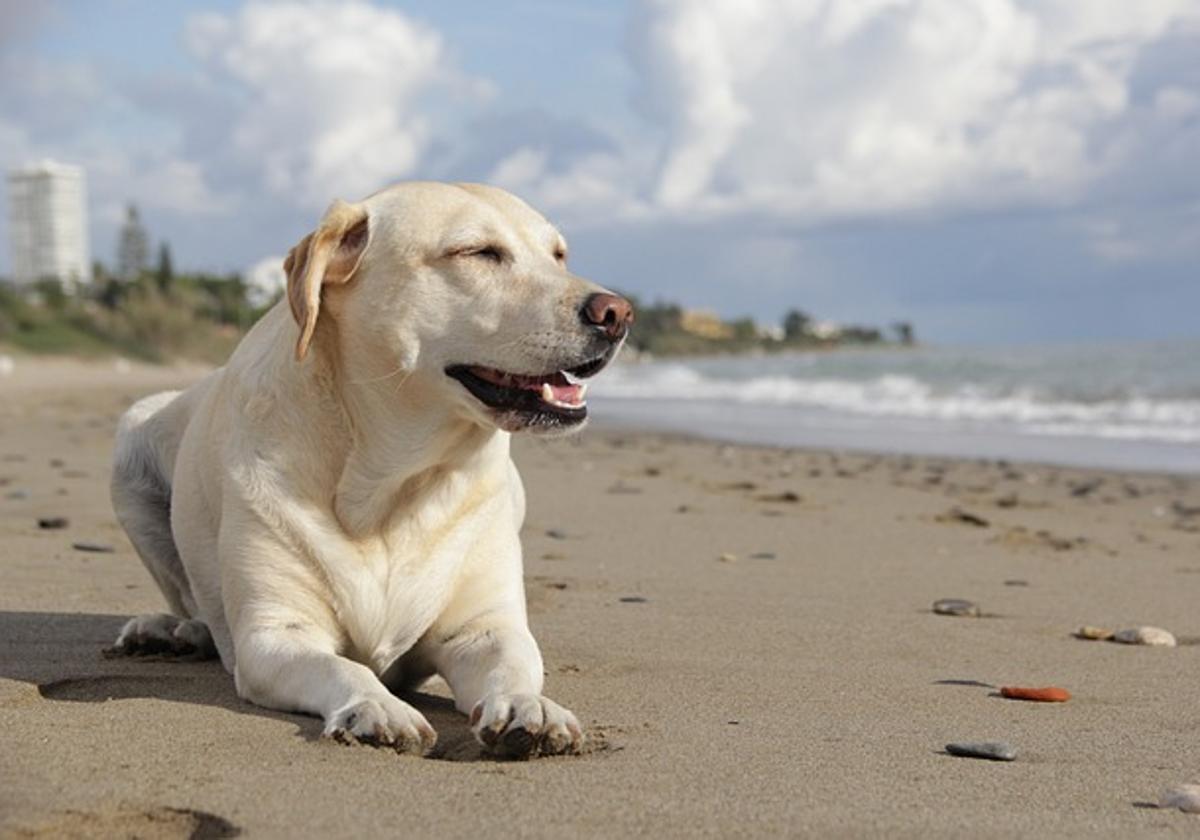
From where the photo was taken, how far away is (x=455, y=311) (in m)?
4.08

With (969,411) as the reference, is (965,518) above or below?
below

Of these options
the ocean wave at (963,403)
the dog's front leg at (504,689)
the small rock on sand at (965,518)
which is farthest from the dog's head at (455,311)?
the ocean wave at (963,403)

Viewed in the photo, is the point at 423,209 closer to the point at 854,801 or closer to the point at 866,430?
the point at 854,801

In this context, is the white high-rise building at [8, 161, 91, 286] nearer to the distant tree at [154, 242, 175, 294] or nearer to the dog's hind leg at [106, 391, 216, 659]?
the distant tree at [154, 242, 175, 294]

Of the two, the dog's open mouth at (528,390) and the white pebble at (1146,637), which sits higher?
the dog's open mouth at (528,390)

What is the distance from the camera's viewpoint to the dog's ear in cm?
401

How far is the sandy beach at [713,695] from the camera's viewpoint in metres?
2.83

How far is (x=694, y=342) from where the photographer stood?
106 metres

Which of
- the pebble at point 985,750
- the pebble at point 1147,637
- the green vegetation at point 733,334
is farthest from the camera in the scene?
the green vegetation at point 733,334

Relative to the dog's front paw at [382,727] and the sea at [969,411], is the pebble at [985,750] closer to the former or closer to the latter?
the dog's front paw at [382,727]

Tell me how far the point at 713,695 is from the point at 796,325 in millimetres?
120978

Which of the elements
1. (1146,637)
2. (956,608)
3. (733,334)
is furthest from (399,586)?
(733,334)

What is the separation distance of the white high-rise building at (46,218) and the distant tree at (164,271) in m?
36.4

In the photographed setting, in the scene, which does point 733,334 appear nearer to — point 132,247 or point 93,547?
point 132,247
